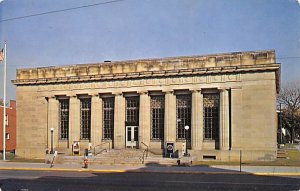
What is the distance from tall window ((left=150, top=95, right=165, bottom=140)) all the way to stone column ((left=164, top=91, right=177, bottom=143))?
53 cm

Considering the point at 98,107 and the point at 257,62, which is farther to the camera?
the point at 98,107

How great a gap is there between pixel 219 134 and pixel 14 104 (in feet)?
55.0

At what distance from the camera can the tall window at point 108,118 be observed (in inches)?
1131

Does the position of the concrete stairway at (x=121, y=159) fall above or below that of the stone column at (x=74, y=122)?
below

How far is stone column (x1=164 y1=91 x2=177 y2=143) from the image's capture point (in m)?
27.0

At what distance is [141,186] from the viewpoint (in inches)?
488

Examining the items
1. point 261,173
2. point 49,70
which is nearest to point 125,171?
point 261,173

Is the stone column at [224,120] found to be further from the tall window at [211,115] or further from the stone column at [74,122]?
the stone column at [74,122]

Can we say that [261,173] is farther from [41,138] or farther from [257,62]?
[41,138]

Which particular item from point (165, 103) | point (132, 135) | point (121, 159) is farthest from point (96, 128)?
point (165, 103)

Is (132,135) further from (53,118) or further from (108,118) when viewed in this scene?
(53,118)

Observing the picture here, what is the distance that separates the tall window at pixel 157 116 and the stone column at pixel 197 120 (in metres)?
2.29

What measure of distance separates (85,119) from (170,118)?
6466 mm

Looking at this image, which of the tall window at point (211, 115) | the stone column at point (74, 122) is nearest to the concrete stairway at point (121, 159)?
the stone column at point (74, 122)
